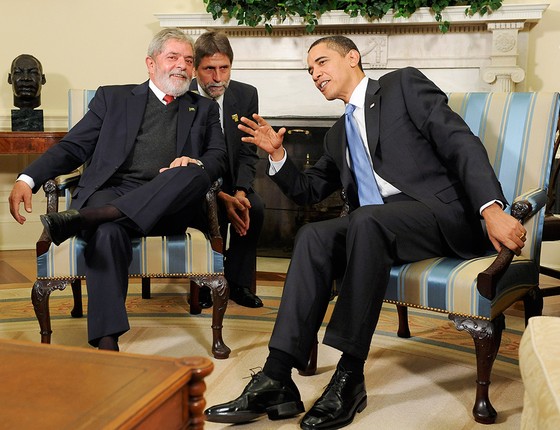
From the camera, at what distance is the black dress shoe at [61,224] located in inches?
109

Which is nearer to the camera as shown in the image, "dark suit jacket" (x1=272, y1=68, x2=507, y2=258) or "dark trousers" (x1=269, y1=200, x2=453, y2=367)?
"dark trousers" (x1=269, y1=200, x2=453, y2=367)

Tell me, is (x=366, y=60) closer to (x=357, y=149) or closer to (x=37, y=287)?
(x=357, y=149)

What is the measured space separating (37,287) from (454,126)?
64.8 inches

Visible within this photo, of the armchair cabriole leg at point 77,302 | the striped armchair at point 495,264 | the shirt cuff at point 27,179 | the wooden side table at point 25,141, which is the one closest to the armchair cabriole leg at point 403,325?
the striped armchair at point 495,264

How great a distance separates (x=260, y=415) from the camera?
8.18ft

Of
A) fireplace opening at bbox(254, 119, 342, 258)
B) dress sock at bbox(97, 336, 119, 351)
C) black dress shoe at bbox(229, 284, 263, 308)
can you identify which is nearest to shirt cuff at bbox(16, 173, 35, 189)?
dress sock at bbox(97, 336, 119, 351)

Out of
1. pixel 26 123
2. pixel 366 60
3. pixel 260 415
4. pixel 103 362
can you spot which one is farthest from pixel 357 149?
pixel 26 123

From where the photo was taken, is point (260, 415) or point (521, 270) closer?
point (260, 415)

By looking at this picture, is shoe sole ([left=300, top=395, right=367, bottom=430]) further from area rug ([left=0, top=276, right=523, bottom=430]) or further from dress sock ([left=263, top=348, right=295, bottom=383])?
dress sock ([left=263, top=348, right=295, bottom=383])

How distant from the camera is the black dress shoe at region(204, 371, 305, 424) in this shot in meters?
2.42

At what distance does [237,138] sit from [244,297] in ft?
2.54

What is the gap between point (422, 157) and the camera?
2.87 m

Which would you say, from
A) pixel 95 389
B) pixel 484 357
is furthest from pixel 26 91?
pixel 95 389

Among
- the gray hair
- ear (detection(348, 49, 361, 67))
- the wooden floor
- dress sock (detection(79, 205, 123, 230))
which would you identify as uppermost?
the gray hair
